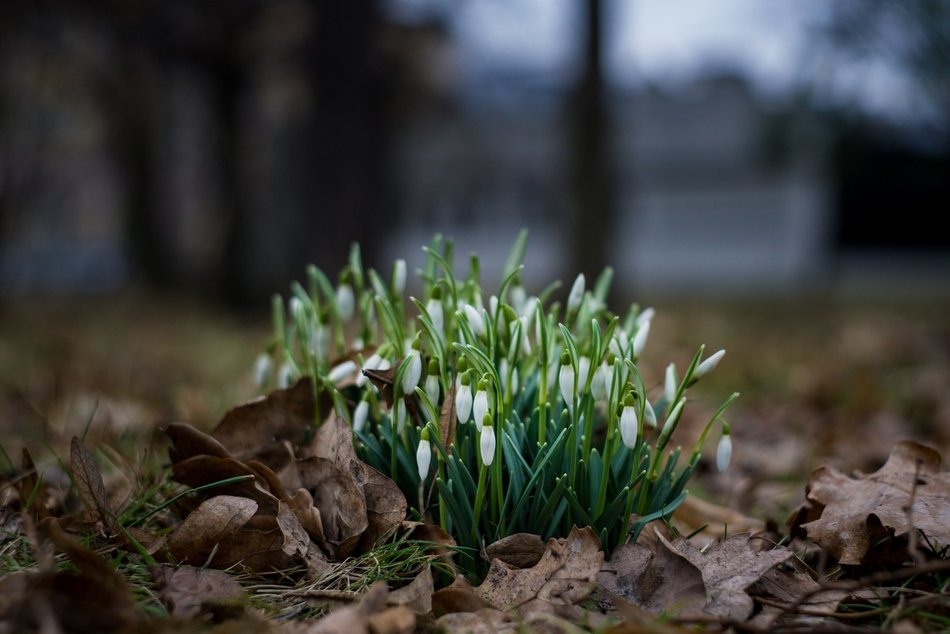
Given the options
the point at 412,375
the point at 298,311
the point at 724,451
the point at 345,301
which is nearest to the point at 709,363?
the point at 724,451

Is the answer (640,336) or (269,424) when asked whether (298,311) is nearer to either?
(269,424)

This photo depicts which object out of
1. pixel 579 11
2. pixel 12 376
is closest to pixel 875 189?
pixel 579 11

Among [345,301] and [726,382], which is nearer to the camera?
[345,301]

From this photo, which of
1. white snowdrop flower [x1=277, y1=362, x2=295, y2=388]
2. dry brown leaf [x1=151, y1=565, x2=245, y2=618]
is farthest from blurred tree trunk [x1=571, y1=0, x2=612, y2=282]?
dry brown leaf [x1=151, y1=565, x2=245, y2=618]

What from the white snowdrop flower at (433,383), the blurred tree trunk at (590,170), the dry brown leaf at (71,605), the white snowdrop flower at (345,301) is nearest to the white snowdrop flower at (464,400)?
the white snowdrop flower at (433,383)

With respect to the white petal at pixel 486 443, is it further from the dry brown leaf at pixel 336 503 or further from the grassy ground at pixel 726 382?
the grassy ground at pixel 726 382

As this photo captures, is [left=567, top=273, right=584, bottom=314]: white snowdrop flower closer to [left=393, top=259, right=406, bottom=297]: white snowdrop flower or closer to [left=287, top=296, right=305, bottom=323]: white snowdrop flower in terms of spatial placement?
[left=393, top=259, right=406, bottom=297]: white snowdrop flower

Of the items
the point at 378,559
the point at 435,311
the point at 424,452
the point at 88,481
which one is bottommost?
the point at 378,559
